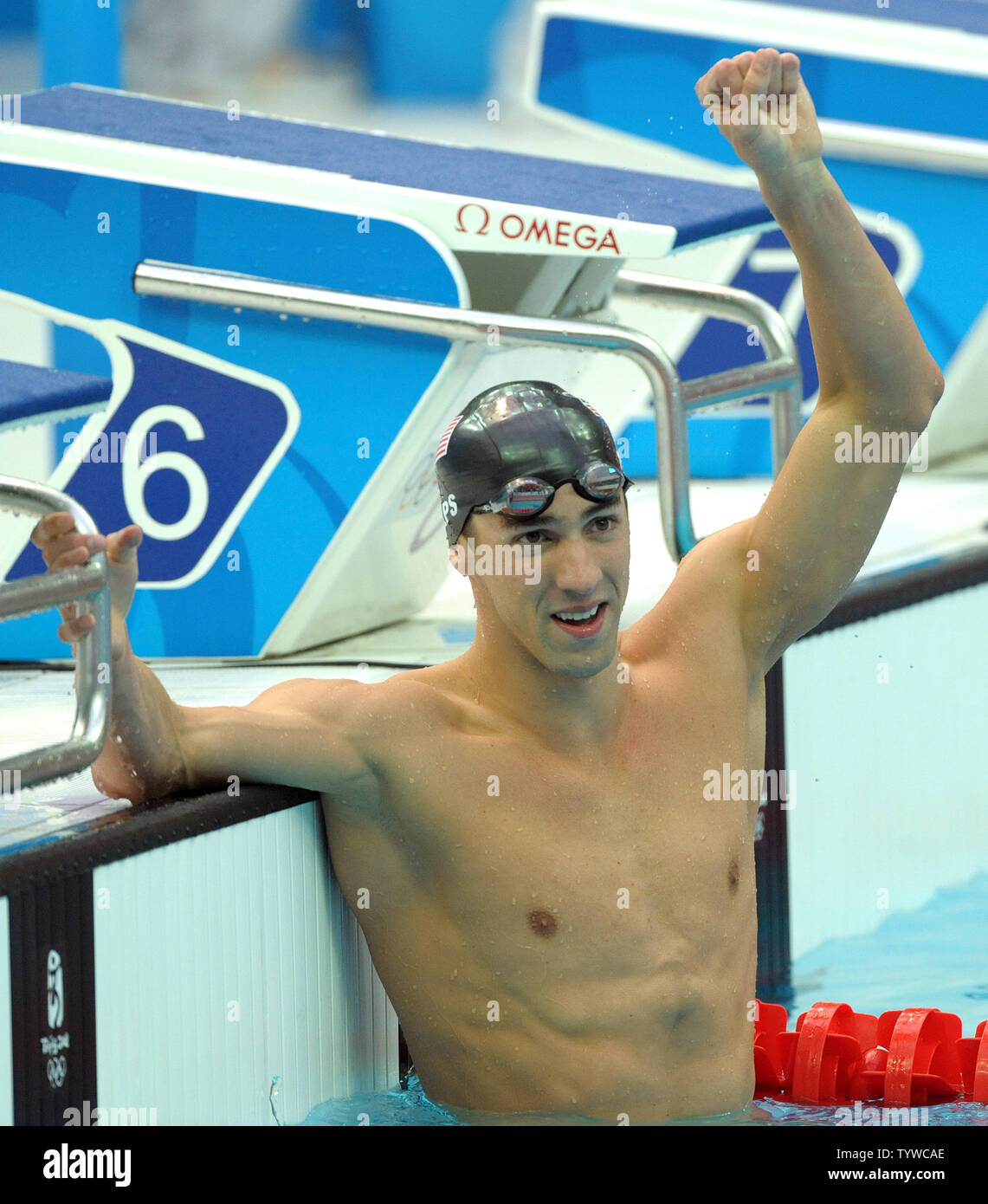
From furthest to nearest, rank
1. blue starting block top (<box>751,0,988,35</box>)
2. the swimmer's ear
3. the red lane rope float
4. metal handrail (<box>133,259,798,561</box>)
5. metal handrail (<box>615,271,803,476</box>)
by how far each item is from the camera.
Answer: blue starting block top (<box>751,0,988,35</box>) < metal handrail (<box>615,271,803,476</box>) < metal handrail (<box>133,259,798,561</box>) < the red lane rope float < the swimmer's ear

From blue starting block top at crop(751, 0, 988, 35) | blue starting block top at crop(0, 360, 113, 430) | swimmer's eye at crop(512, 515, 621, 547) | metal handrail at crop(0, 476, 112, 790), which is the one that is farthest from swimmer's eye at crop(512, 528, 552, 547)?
blue starting block top at crop(751, 0, 988, 35)

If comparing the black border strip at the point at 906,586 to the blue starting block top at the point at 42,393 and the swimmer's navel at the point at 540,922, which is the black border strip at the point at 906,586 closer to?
the swimmer's navel at the point at 540,922

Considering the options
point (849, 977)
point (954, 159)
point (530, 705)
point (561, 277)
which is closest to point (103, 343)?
point (561, 277)

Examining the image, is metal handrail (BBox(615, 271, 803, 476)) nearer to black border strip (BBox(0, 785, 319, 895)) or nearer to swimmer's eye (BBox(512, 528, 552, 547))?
swimmer's eye (BBox(512, 528, 552, 547))

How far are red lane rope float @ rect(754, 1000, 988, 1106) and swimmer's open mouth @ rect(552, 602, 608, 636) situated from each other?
80cm

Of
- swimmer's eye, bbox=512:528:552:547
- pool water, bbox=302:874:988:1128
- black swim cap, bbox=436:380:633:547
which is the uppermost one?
black swim cap, bbox=436:380:633:547

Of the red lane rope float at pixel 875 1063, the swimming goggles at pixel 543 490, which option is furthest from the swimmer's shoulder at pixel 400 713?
the red lane rope float at pixel 875 1063

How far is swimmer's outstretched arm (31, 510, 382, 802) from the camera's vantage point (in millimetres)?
2326

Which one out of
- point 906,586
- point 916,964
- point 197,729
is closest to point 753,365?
point 906,586

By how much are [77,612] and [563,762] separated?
636 millimetres

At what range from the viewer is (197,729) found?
2.45 meters

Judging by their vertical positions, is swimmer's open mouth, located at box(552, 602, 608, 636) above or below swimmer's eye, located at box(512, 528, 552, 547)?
below

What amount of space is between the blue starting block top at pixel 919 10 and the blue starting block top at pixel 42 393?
4.09 m

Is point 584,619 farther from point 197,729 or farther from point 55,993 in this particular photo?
point 55,993
